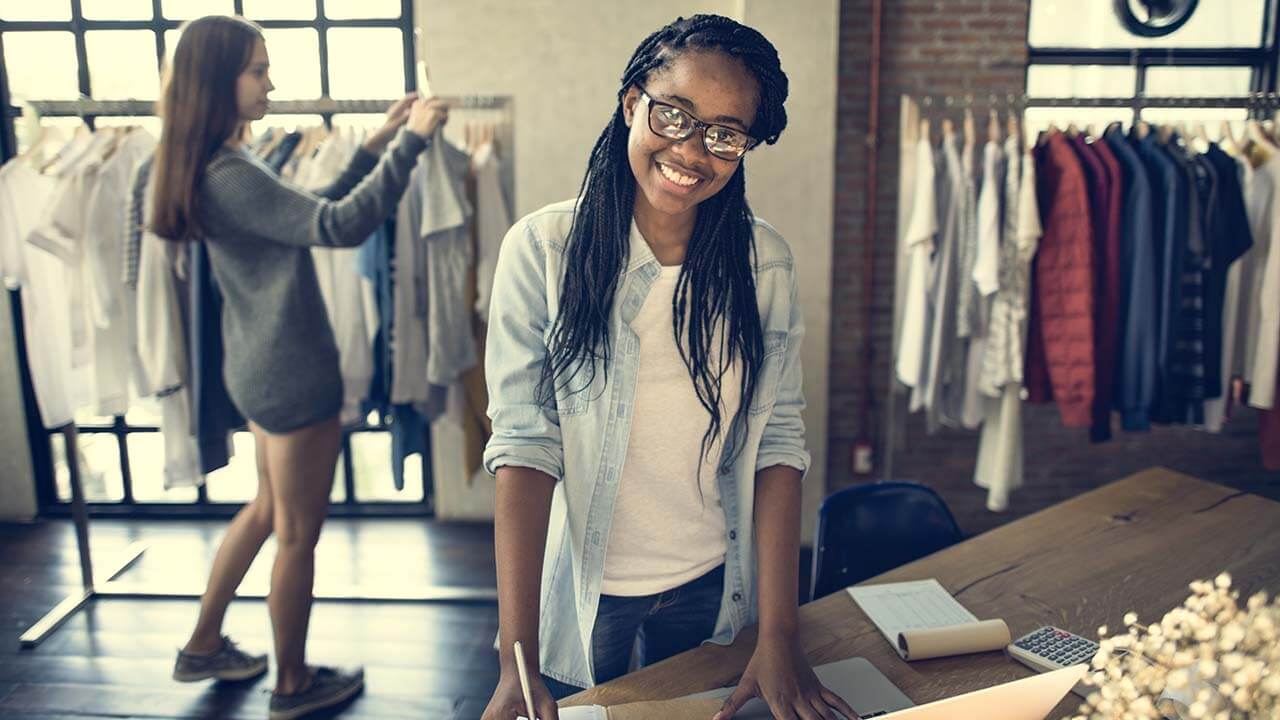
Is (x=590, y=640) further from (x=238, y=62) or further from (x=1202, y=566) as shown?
(x=238, y=62)

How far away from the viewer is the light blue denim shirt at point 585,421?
1.31m

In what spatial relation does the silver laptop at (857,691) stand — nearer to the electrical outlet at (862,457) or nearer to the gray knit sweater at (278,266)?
the gray knit sweater at (278,266)

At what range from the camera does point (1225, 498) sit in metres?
2.09

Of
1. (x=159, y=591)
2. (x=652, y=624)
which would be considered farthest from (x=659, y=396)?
(x=159, y=591)

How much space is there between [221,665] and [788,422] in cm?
213

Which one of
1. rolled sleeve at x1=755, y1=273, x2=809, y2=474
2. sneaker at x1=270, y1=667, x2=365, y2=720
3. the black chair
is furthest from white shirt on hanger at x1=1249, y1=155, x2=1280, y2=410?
sneaker at x1=270, y1=667, x2=365, y2=720

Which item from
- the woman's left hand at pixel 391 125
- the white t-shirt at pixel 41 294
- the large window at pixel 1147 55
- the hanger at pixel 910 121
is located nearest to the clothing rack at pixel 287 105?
the woman's left hand at pixel 391 125

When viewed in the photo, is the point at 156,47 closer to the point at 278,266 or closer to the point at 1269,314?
the point at 278,266

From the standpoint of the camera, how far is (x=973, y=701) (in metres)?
0.88

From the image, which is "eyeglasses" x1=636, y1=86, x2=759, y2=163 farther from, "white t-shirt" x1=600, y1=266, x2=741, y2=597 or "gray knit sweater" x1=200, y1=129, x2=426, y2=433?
"gray knit sweater" x1=200, y1=129, x2=426, y2=433

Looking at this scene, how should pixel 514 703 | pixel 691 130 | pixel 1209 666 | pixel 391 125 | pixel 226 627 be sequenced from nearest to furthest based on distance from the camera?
pixel 1209 666, pixel 514 703, pixel 691 130, pixel 391 125, pixel 226 627

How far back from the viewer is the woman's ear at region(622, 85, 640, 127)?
1.32m

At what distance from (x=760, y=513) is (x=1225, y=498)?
130cm

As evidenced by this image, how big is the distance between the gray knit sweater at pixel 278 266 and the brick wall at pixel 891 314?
1903mm
